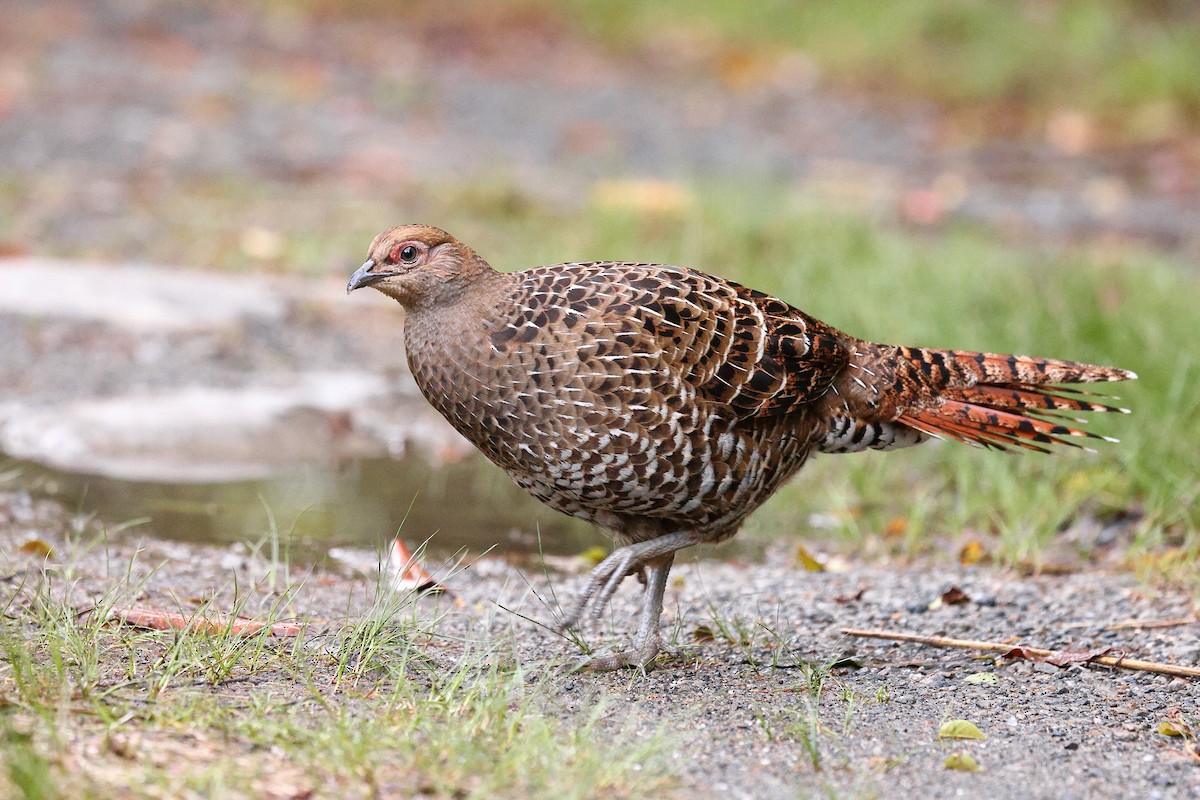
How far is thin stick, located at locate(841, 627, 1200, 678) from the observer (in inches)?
161

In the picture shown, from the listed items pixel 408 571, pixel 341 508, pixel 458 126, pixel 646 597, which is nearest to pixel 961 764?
pixel 646 597

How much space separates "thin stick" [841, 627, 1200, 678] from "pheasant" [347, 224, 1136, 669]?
0.56 m

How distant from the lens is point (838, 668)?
4184mm

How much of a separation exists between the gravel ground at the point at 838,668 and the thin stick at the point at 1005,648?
3 cm

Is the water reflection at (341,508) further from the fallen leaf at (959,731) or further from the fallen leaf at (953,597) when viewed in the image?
the fallen leaf at (959,731)

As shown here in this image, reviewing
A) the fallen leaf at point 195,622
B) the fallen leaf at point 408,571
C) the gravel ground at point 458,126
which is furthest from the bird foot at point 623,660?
the gravel ground at point 458,126

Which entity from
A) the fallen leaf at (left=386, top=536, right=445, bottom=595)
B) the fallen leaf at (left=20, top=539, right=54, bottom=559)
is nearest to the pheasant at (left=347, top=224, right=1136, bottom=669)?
the fallen leaf at (left=386, top=536, right=445, bottom=595)

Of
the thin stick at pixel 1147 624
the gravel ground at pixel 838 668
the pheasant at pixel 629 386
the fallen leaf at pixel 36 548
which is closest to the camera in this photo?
the gravel ground at pixel 838 668

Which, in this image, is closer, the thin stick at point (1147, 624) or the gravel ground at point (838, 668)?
the gravel ground at point (838, 668)

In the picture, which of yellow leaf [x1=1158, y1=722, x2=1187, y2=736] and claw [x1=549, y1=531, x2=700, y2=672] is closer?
yellow leaf [x1=1158, y1=722, x2=1187, y2=736]

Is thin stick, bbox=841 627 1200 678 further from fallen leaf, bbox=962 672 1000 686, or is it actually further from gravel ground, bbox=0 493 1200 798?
fallen leaf, bbox=962 672 1000 686

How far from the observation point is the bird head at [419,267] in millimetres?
4234

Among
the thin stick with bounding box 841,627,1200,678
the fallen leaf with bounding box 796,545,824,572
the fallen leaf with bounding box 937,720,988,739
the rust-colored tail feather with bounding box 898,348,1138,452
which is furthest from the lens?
the fallen leaf with bounding box 796,545,824,572

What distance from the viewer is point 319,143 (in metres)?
11.6
